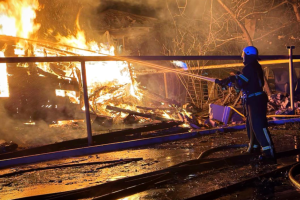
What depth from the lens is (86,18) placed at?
19.7 metres

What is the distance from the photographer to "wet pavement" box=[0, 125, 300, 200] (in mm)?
2773

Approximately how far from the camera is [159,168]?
3.62 metres

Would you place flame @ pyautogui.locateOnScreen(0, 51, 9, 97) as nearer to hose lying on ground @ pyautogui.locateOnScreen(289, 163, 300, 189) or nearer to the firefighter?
the firefighter

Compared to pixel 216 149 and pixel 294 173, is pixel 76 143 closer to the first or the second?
pixel 216 149

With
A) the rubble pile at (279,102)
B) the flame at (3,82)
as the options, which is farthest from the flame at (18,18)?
the rubble pile at (279,102)

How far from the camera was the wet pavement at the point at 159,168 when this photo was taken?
2773 millimetres

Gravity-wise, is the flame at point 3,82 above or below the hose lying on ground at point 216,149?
above

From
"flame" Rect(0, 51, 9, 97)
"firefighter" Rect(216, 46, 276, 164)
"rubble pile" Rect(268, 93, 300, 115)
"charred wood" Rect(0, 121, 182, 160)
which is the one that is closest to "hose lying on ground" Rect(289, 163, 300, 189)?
"firefighter" Rect(216, 46, 276, 164)

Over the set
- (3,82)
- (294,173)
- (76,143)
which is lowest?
(294,173)

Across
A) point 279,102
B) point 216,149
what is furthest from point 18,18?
point 279,102

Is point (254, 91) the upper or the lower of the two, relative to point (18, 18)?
lower

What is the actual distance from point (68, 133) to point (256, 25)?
432 inches

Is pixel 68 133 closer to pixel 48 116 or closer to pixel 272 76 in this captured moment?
pixel 48 116

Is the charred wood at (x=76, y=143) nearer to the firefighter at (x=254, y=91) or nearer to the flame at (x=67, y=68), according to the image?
the firefighter at (x=254, y=91)
